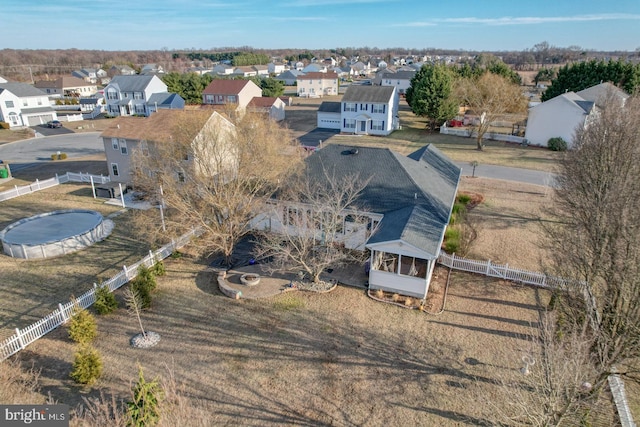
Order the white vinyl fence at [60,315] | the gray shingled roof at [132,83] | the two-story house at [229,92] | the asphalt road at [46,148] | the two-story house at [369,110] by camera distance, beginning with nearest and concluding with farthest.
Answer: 1. the white vinyl fence at [60,315]
2. the asphalt road at [46,148]
3. the two-story house at [369,110]
4. the two-story house at [229,92]
5. the gray shingled roof at [132,83]

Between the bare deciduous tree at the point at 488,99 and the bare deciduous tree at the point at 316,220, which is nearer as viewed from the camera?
the bare deciduous tree at the point at 316,220

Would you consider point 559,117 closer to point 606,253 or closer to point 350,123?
point 350,123

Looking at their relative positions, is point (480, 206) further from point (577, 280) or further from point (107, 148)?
point (107, 148)

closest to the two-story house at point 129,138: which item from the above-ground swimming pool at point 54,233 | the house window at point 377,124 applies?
the above-ground swimming pool at point 54,233

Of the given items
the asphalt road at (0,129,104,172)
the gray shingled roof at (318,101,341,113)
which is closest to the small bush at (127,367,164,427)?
the asphalt road at (0,129,104,172)

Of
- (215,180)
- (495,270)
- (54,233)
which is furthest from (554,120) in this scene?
(54,233)

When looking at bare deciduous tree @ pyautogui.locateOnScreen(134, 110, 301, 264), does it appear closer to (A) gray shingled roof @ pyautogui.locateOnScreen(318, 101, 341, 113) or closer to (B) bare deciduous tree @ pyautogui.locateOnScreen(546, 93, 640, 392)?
(B) bare deciduous tree @ pyautogui.locateOnScreen(546, 93, 640, 392)

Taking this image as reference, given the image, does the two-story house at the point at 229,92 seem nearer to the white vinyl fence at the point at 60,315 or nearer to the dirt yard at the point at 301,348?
the white vinyl fence at the point at 60,315
